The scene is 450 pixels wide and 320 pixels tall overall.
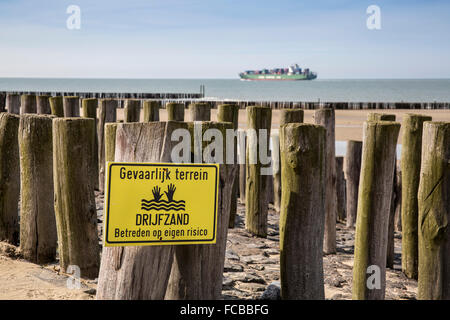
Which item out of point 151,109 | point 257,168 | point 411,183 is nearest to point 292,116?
point 257,168

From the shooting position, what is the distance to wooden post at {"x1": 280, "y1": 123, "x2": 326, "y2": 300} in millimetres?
3262

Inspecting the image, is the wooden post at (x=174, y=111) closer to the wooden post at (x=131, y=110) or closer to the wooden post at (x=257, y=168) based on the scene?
the wooden post at (x=131, y=110)

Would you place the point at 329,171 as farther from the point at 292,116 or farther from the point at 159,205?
the point at 159,205

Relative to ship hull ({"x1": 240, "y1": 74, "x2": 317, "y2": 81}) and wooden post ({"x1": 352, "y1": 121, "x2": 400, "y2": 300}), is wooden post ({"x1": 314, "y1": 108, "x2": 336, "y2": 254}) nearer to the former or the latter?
wooden post ({"x1": 352, "y1": 121, "x2": 400, "y2": 300})

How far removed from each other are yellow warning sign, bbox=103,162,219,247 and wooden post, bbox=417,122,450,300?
1616 millimetres

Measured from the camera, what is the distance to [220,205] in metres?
2.97

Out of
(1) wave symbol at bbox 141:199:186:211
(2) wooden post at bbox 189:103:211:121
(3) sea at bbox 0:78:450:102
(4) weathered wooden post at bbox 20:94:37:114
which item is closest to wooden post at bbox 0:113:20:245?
(2) wooden post at bbox 189:103:211:121

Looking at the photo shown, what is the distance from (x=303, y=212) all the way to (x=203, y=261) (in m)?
0.71

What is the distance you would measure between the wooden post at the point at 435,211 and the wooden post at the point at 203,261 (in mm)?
1493

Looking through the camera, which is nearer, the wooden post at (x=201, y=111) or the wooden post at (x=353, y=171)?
the wooden post at (x=201, y=111)

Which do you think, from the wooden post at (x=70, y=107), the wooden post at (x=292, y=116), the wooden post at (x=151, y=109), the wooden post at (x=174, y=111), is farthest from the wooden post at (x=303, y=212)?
the wooden post at (x=70, y=107)

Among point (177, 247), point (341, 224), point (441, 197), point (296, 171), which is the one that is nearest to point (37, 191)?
point (177, 247)

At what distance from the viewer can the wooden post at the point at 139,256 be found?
281cm

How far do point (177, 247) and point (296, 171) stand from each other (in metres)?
0.91
